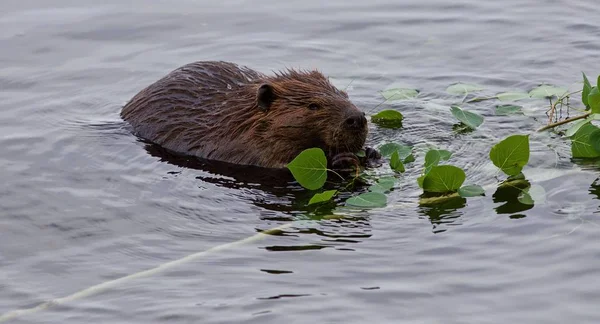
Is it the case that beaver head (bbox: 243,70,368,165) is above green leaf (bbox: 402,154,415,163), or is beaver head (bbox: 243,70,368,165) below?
above

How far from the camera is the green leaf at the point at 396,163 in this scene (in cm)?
669

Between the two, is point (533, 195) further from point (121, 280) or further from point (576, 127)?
point (121, 280)

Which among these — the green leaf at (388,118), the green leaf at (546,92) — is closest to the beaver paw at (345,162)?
the green leaf at (388,118)

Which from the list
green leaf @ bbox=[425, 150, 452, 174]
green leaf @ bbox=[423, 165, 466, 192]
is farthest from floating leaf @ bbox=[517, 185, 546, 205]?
green leaf @ bbox=[425, 150, 452, 174]

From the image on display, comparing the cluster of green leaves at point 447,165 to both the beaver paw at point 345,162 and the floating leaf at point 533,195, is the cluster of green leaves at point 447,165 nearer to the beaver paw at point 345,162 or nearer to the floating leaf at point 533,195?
the floating leaf at point 533,195

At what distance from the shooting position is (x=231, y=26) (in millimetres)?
10281

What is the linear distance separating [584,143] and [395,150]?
1179 millimetres

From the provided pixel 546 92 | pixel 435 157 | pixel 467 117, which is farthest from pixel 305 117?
pixel 546 92

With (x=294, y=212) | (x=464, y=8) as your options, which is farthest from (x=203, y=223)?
(x=464, y=8)

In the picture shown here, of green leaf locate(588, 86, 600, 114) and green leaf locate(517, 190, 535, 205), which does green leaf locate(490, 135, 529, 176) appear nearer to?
green leaf locate(517, 190, 535, 205)

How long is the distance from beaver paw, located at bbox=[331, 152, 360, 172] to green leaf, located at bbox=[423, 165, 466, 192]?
0.70 metres

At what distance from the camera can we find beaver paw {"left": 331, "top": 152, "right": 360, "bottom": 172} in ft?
22.7

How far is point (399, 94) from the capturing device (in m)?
8.19

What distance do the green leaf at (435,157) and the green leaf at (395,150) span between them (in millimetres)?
446
